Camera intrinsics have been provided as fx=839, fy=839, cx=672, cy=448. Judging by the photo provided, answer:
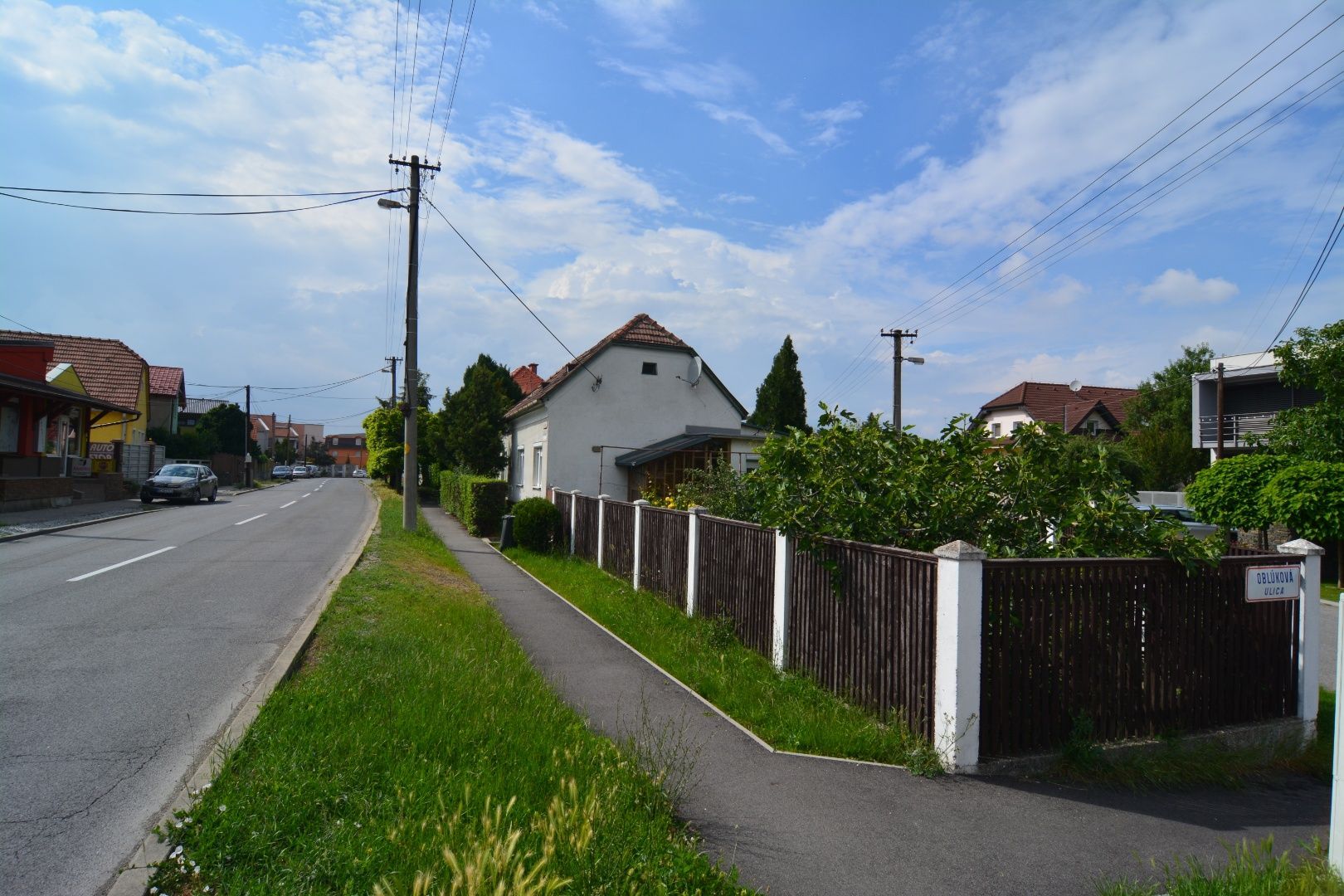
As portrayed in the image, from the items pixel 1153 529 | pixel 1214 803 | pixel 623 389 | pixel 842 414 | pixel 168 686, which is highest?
pixel 623 389

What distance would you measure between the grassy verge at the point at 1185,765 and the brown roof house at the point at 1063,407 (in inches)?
1881

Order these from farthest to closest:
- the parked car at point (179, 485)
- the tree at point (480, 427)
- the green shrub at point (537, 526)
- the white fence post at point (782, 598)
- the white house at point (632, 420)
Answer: the tree at point (480, 427) → the parked car at point (179, 485) → the white house at point (632, 420) → the green shrub at point (537, 526) → the white fence post at point (782, 598)

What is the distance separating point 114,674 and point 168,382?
2261 inches

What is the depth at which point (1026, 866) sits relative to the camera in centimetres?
450

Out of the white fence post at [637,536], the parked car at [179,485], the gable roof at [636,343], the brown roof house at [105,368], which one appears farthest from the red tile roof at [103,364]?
the white fence post at [637,536]

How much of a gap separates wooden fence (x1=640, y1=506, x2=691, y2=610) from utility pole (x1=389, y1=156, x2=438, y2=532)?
8329 millimetres

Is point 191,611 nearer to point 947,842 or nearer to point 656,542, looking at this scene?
point 656,542

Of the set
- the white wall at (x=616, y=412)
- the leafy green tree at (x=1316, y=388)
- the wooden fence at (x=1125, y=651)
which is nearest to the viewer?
the wooden fence at (x=1125, y=651)

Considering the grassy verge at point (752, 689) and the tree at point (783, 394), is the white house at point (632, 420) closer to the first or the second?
the grassy verge at point (752, 689)

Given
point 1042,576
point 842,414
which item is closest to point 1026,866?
point 1042,576

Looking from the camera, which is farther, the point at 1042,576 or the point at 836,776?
the point at 1042,576

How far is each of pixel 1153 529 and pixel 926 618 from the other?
2395 mm

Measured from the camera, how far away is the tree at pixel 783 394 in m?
43.9

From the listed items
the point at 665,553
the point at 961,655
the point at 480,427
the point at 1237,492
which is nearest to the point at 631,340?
the point at 480,427
